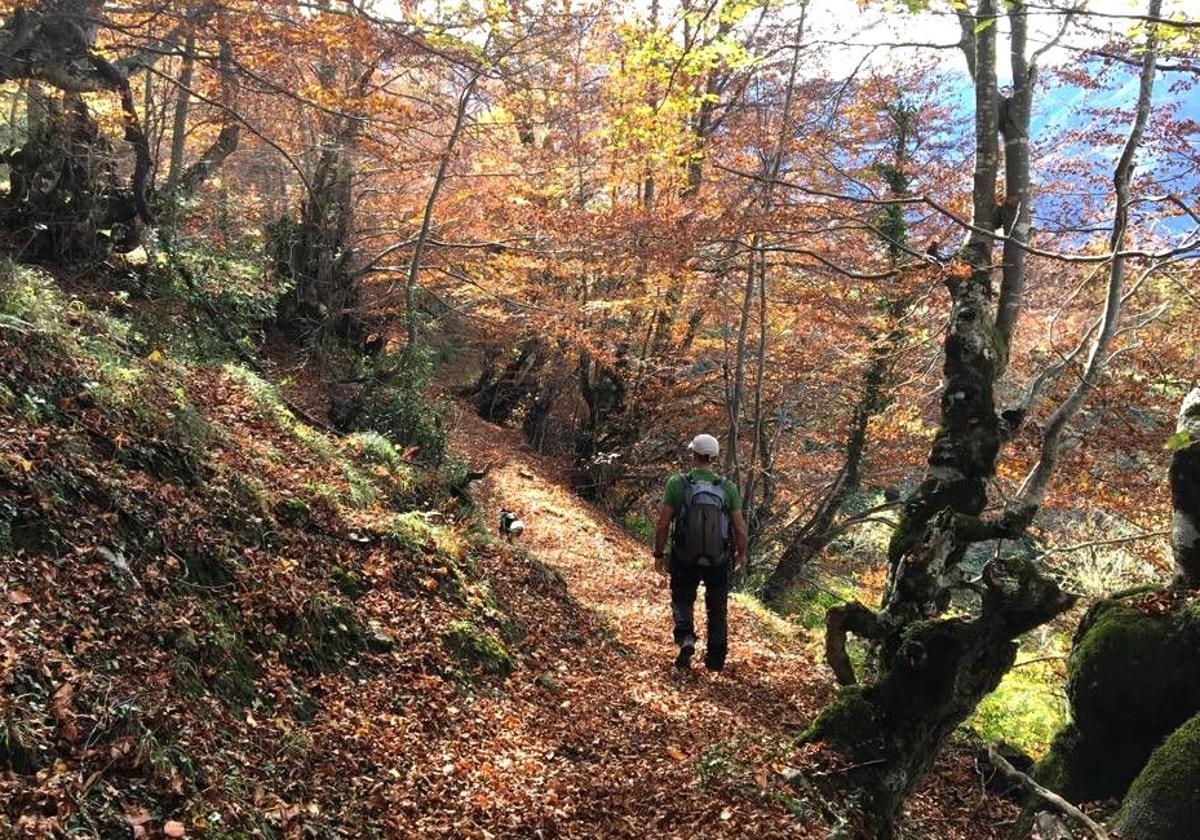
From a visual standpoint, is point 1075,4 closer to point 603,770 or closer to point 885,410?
point 603,770

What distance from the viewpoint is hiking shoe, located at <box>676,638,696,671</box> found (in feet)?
20.9

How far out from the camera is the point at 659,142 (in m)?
12.0

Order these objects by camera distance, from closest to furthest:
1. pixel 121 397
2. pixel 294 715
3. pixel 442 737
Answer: pixel 294 715 → pixel 442 737 → pixel 121 397

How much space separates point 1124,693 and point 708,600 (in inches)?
111

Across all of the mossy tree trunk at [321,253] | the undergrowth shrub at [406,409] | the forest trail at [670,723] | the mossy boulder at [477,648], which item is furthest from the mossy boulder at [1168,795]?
the mossy tree trunk at [321,253]

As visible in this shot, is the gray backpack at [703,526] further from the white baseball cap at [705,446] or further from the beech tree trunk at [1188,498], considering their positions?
the beech tree trunk at [1188,498]

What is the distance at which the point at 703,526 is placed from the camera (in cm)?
596

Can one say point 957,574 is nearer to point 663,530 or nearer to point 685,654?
point 663,530

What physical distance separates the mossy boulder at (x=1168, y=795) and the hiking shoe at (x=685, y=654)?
9.82 ft

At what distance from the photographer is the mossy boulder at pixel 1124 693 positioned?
15.6 feet

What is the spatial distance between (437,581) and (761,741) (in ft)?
8.93

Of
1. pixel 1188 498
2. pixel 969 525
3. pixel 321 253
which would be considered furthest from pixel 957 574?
pixel 321 253

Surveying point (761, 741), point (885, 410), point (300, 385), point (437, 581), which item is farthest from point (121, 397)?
point (885, 410)

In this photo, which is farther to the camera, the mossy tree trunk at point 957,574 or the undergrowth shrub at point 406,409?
the undergrowth shrub at point 406,409
